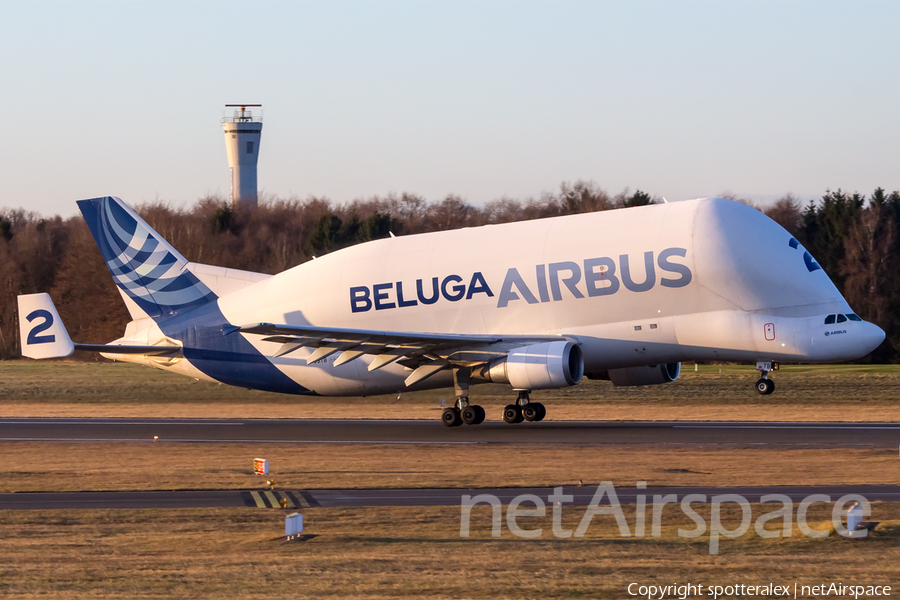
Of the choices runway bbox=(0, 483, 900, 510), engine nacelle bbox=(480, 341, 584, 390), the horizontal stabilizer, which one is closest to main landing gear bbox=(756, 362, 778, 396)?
engine nacelle bbox=(480, 341, 584, 390)

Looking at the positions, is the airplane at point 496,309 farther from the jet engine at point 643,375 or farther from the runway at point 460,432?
the runway at point 460,432

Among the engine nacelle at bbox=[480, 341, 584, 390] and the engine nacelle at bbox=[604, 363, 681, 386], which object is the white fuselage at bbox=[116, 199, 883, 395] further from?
the engine nacelle at bbox=[604, 363, 681, 386]

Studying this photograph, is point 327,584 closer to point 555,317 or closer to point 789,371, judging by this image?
A: point 555,317

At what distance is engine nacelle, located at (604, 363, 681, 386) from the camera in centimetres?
3631

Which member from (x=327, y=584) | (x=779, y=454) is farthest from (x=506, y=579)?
(x=779, y=454)

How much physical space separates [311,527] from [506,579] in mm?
5206

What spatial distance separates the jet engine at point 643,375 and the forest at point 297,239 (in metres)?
35.3

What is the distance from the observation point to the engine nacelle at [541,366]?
3219 cm

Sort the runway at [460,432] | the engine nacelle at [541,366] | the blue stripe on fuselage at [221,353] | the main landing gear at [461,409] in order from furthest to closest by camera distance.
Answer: the blue stripe on fuselage at [221,353]
the main landing gear at [461,409]
the engine nacelle at [541,366]
the runway at [460,432]

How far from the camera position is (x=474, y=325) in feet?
115

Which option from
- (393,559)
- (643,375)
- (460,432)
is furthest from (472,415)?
(393,559)

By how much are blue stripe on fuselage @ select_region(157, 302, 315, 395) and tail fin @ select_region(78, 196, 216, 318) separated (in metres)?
0.60

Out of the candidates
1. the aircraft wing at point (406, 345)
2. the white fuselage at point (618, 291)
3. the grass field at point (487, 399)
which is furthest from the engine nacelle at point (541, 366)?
the grass field at point (487, 399)

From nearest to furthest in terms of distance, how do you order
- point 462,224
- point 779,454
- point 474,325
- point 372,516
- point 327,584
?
1. point 327,584
2. point 372,516
3. point 779,454
4. point 474,325
5. point 462,224
